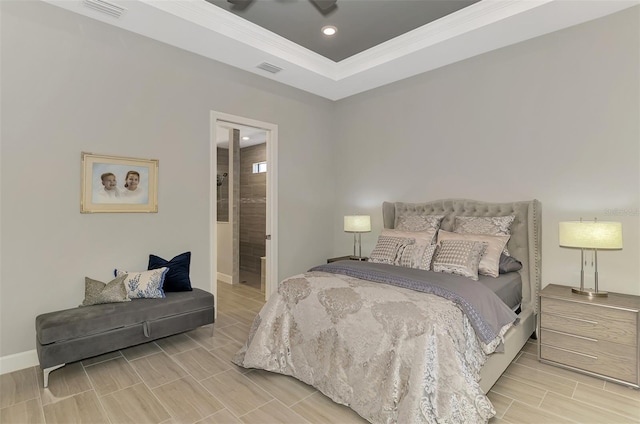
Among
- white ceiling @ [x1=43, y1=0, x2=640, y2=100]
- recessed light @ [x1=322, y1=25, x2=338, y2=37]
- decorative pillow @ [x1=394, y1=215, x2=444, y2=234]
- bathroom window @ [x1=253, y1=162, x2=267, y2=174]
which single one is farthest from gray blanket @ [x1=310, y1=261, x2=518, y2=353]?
bathroom window @ [x1=253, y1=162, x2=267, y2=174]

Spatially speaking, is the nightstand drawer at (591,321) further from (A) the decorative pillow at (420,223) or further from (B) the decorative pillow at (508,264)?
(A) the decorative pillow at (420,223)

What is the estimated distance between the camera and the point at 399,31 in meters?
3.64

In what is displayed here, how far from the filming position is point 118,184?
3213mm

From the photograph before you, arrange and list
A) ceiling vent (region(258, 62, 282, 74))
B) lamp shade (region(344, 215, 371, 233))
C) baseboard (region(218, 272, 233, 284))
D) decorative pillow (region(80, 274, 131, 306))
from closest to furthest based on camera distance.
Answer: decorative pillow (region(80, 274, 131, 306)) < ceiling vent (region(258, 62, 282, 74)) < lamp shade (region(344, 215, 371, 233)) < baseboard (region(218, 272, 233, 284))

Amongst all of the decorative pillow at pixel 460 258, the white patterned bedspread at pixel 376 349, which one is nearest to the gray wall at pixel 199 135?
the decorative pillow at pixel 460 258

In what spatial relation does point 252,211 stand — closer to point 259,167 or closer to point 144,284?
point 259,167

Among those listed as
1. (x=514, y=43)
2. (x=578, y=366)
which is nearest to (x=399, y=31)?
(x=514, y=43)

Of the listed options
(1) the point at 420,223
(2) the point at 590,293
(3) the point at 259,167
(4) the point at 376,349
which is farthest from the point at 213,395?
(3) the point at 259,167

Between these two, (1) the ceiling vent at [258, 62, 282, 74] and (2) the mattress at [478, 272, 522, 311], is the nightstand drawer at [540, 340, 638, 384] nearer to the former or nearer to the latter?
(2) the mattress at [478, 272, 522, 311]

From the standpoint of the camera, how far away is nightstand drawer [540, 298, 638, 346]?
248 cm

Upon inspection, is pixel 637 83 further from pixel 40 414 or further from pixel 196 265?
pixel 40 414

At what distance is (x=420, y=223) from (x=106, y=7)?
12.0ft

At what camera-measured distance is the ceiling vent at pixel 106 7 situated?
9.21 ft

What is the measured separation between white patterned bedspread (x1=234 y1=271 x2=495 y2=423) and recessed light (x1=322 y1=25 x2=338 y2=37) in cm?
263
